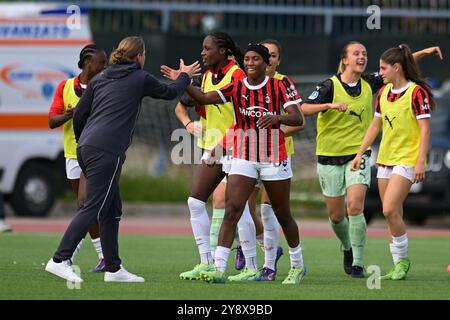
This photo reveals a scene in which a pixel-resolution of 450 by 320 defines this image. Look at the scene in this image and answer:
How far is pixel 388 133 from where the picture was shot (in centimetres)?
1177

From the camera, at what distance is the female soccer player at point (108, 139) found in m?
10.3

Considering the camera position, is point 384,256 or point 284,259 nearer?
point 284,259

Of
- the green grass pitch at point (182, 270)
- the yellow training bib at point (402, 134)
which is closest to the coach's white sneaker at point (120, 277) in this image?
the green grass pitch at point (182, 270)

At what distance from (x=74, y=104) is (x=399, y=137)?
328 cm

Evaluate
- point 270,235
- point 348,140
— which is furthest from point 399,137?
point 270,235

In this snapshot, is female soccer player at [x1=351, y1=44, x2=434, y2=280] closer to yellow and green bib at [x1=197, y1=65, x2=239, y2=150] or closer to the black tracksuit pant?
yellow and green bib at [x1=197, y1=65, x2=239, y2=150]

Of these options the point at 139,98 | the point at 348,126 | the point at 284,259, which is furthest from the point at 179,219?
the point at 139,98

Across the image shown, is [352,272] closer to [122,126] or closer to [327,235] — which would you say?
[122,126]

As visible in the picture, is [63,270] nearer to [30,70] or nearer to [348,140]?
[348,140]

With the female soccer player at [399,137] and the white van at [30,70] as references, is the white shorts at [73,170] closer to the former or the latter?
the female soccer player at [399,137]

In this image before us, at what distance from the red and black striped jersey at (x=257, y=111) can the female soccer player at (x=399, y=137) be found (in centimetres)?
138

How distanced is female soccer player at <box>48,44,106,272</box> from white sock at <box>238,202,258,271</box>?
1.51m

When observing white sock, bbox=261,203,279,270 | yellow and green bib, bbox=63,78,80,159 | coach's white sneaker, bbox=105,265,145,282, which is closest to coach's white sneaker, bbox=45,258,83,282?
coach's white sneaker, bbox=105,265,145,282
